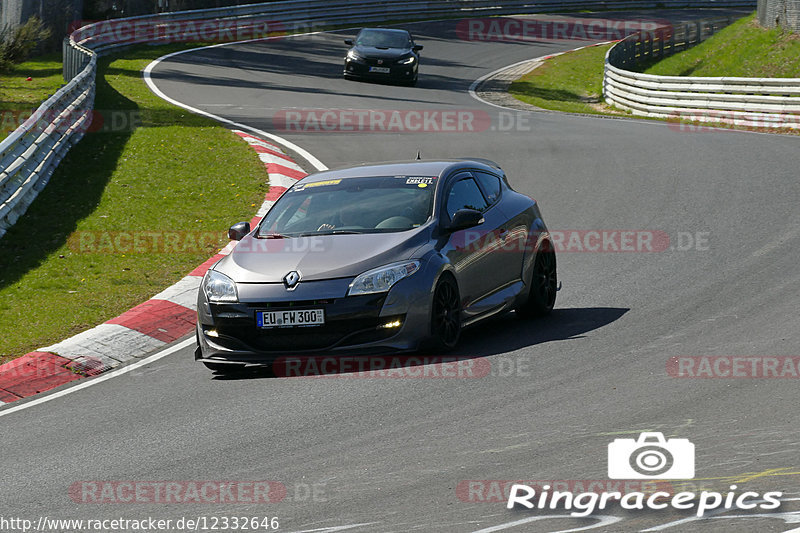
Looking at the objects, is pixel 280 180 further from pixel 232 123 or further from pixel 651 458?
pixel 651 458

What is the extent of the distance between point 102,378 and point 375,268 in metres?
2.46

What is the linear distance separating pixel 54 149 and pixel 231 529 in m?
13.5

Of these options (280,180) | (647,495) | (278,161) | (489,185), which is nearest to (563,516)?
(647,495)

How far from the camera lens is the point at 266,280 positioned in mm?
8945

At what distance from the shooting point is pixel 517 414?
24.3ft

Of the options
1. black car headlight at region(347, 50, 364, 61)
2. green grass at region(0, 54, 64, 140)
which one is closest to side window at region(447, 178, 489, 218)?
green grass at region(0, 54, 64, 140)

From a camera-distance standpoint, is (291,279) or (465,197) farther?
(465,197)

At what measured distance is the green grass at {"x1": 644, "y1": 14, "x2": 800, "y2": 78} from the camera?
118 feet

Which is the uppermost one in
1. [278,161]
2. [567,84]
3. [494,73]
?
[278,161]

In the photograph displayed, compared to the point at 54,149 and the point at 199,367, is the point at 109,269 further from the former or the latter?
the point at 54,149

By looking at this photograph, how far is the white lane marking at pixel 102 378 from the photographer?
8.77 metres

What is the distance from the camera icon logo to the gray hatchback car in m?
2.62

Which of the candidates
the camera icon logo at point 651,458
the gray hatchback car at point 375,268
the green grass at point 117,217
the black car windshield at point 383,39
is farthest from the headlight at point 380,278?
the black car windshield at point 383,39

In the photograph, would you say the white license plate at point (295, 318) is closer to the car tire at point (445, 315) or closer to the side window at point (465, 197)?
the car tire at point (445, 315)
